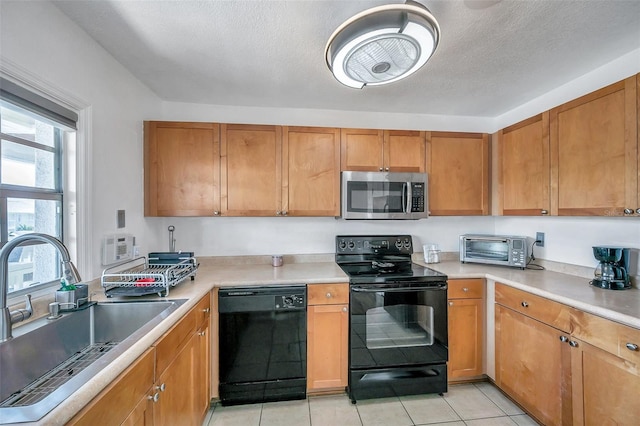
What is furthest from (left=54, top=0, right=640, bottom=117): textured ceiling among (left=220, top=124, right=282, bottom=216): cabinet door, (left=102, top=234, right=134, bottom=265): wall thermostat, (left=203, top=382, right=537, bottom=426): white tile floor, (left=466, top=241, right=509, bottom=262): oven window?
(left=203, top=382, right=537, bottom=426): white tile floor

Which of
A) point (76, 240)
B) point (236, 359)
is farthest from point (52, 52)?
point (236, 359)

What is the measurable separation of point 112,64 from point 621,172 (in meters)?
3.20

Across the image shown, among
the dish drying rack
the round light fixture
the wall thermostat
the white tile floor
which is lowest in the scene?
the white tile floor

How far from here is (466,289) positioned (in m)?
2.10

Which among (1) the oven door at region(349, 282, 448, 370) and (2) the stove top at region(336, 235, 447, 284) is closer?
(1) the oven door at region(349, 282, 448, 370)

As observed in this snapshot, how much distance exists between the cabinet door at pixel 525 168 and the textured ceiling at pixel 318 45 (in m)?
0.36

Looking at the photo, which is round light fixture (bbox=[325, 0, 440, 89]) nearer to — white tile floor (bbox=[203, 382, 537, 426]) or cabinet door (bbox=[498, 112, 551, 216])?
cabinet door (bbox=[498, 112, 551, 216])

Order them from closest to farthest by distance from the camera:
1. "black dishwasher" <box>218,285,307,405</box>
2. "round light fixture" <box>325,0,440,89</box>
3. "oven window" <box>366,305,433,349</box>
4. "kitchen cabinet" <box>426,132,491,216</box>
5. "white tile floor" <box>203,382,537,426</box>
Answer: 1. "round light fixture" <box>325,0,440,89</box>
2. "white tile floor" <box>203,382,537,426</box>
3. "black dishwasher" <box>218,285,307,405</box>
4. "oven window" <box>366,305,433,349</box>
5. "kitchen cabinet" <box>426,132,491,216</box>

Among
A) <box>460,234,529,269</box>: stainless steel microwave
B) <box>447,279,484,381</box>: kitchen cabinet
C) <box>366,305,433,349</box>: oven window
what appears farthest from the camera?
<box>460,234,529,269</box>: stainless steel microwave

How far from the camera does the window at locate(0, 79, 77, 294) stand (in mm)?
1163

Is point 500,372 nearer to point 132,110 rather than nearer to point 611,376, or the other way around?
point 611,376

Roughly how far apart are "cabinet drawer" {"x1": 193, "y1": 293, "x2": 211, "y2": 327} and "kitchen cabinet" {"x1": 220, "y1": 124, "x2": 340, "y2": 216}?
733 millimetres

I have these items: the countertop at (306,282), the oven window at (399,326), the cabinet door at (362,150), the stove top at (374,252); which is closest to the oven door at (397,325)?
the oven window at (399,326)

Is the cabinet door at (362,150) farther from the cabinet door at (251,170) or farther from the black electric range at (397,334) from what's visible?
the black electric range at (397,334)
